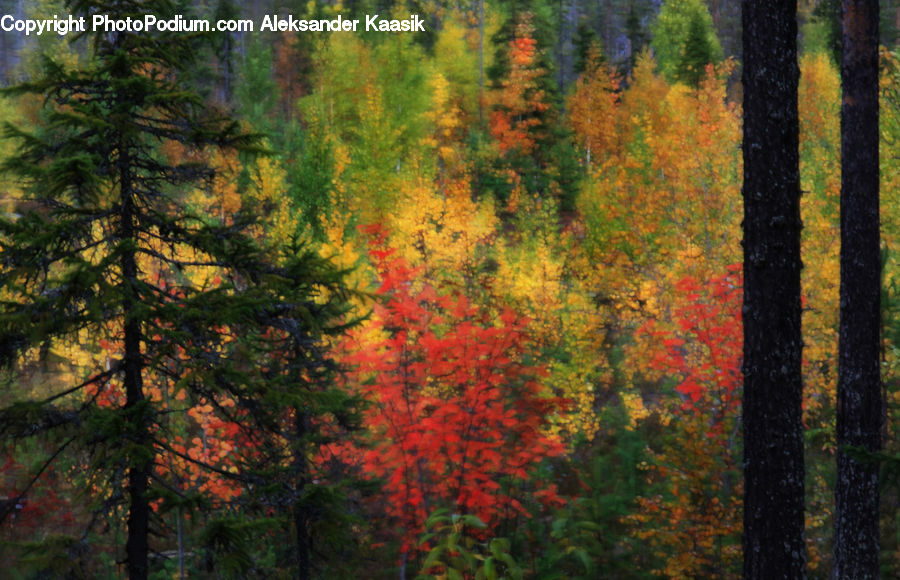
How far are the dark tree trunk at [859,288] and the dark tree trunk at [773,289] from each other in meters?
3.36

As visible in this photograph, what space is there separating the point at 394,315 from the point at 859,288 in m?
11.0

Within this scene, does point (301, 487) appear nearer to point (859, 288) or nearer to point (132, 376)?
point (132, 376)

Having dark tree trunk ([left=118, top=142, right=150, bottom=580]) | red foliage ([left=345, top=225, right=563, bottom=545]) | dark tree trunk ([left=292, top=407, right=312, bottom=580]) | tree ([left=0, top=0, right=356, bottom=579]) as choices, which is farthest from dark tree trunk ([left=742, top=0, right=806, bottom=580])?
dark tree trunk ([left=292, top=407, right=312, bottom=580])

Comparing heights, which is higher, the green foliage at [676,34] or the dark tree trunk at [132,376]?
the green foliage at [676,34]

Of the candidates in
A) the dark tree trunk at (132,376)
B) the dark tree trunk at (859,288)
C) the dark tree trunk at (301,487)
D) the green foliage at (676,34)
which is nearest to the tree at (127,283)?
the dark tree trunk at (132,376)

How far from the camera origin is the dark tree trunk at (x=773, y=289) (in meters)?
5.38

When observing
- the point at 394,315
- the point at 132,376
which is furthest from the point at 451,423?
the point at 132,376

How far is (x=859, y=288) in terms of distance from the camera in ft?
27.3

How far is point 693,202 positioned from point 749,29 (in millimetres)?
19749

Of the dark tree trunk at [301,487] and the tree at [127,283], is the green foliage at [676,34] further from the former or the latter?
the tree at [127,283]

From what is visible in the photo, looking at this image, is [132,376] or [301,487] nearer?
[132,376]

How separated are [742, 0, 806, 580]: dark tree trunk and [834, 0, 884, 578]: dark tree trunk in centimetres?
336

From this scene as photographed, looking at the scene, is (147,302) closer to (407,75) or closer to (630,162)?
(630,162)

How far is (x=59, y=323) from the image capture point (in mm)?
7473
